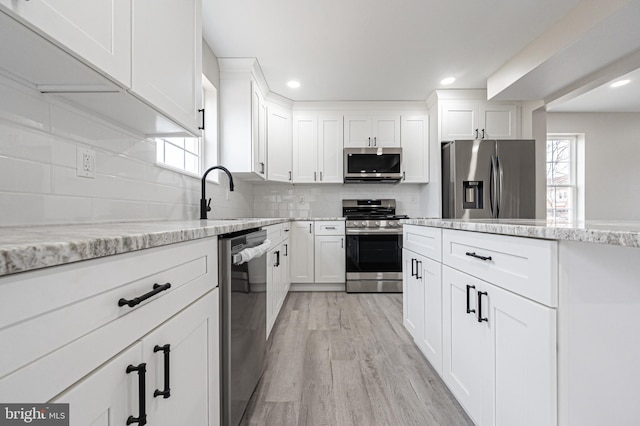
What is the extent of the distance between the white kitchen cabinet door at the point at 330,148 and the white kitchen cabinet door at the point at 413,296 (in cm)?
196

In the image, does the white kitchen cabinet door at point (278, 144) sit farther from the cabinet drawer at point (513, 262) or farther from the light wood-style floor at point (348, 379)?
the cabinet drawer at point (513, 262)

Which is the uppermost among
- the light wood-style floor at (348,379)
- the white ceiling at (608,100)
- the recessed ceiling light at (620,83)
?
the white ceiling at (608,100)

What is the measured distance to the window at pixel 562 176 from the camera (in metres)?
4.77

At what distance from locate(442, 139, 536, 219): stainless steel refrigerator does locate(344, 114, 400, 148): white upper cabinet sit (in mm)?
846

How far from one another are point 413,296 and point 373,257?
1.53m

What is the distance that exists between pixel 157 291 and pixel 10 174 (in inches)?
27.6

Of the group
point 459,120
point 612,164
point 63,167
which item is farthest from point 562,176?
point 63,167

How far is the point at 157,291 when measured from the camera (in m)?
0.67

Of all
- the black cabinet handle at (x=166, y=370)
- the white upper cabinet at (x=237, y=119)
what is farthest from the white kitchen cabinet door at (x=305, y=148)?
the black cabinet handle at (x=166, y=370)

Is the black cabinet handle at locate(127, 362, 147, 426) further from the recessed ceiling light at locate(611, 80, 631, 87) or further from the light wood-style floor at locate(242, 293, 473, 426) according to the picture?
the recessed ceiling light at locate(611, 80, 631, 87)

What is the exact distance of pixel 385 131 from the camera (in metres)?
4.02

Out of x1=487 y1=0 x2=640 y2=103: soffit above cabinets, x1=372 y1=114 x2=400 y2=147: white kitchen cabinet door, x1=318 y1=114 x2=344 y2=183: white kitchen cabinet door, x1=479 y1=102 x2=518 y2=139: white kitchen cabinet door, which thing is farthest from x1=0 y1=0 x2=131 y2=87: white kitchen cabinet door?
x1=479 y1=102 x2=518 y2=139: white kitchen cabinet door

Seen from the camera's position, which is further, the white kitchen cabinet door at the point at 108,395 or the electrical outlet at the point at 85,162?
the electrical outlet at the point at 85,162

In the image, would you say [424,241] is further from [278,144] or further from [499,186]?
[278,144]
